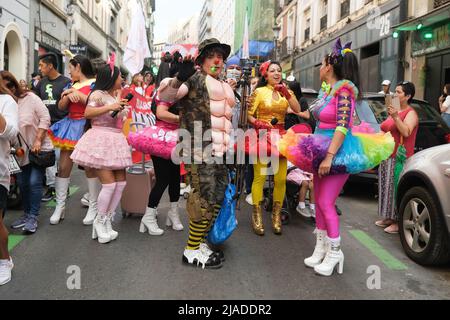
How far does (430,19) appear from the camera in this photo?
12.2 metres

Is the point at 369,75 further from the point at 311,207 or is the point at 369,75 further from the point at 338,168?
the point at 338,168

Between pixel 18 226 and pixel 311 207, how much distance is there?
354 cm

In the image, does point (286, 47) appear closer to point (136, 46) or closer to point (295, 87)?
point (136, 46)

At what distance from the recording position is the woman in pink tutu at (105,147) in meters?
4.35

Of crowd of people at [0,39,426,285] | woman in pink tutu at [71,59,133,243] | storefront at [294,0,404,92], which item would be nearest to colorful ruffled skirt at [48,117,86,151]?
crowd of people at [0,39,426,285]

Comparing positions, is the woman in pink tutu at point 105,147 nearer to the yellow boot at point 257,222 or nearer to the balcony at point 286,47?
the yellow boot at point 257,222

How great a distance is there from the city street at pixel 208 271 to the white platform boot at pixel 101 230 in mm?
75

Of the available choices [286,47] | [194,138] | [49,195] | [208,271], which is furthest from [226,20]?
[208,271]

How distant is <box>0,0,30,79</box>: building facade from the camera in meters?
14.1

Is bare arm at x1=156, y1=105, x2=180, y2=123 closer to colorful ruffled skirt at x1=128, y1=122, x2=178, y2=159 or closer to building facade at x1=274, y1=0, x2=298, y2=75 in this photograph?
colorful ruffled skirt at x1=128, y1=122, x2=178, y2=159

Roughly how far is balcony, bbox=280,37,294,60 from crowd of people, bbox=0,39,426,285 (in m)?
25.3
